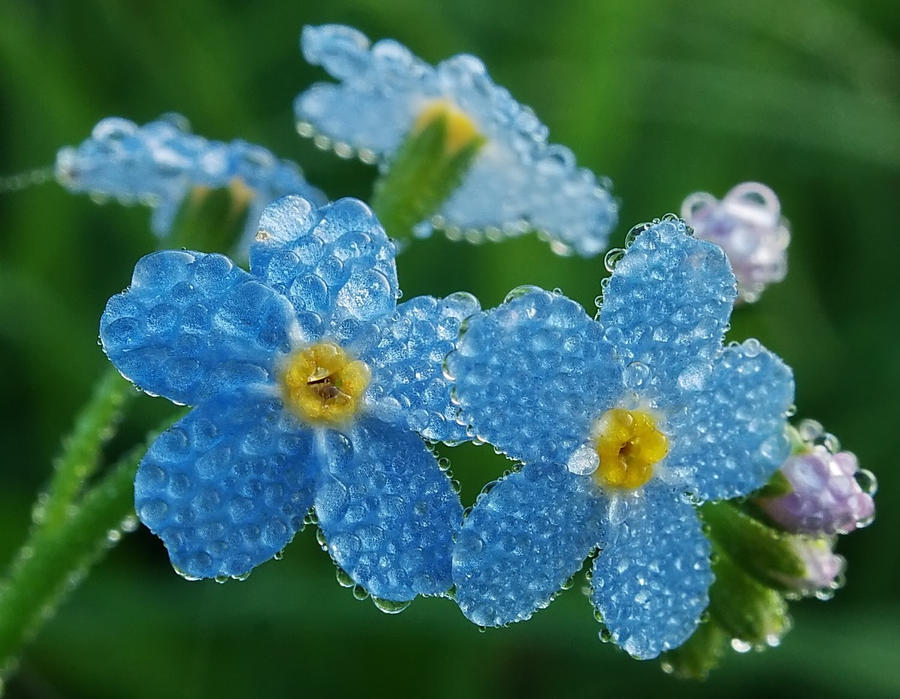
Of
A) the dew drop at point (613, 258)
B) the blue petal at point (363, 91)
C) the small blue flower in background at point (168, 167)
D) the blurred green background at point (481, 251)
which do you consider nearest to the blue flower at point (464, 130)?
the blue petal at point (363, 91)

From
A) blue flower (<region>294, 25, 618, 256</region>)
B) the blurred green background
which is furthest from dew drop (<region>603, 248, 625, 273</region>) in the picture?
the blurred green background

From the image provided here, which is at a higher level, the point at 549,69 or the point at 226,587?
the point at 549,69

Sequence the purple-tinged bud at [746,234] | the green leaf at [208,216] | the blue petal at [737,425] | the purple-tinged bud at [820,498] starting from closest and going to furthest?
the blue petal at [737,425] < the purple-tinged bud at [820,498] < the purple-tinged bud at [746,234] < the green leaf at [208,216]

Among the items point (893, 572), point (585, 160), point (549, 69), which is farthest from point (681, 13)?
point (893, 572)

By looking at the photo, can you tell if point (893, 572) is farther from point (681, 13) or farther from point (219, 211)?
point (219, 211)

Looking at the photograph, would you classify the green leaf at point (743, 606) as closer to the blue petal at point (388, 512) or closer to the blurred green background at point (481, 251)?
the blue petal at point (388, 512)
